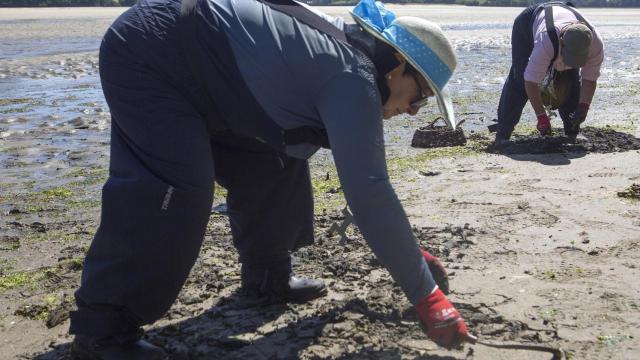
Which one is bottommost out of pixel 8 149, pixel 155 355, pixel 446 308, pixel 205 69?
pixel 8 149

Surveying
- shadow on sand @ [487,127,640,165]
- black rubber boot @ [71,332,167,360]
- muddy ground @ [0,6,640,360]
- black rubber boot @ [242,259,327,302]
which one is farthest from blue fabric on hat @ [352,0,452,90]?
shadow on sand @ [487,127,640,165]

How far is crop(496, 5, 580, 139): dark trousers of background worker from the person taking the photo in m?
7.02

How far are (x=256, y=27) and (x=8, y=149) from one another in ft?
17.6

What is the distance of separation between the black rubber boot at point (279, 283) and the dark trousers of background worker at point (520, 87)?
3981mm

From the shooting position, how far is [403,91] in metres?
2.83

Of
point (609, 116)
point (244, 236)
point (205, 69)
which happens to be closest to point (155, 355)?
point (244, 236)

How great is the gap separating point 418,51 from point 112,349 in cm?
160

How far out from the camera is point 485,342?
3086 millimetres

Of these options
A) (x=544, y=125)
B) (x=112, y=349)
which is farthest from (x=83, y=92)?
(x=112, y=349)

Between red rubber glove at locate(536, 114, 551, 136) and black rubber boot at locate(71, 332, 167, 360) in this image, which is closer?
black rubber boot at locate(71, 332, 167, 360)

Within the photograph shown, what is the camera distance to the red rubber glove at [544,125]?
700 centimetres

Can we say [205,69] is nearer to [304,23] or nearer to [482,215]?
[304,23]

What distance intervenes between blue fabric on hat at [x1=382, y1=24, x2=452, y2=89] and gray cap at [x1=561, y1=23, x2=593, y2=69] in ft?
12.9

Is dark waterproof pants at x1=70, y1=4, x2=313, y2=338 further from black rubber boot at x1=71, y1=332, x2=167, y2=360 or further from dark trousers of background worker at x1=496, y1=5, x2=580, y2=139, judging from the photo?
dark trousers of background worker at x1=496, y1=5, x2=580, y2=139
